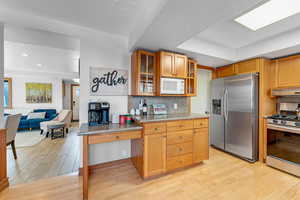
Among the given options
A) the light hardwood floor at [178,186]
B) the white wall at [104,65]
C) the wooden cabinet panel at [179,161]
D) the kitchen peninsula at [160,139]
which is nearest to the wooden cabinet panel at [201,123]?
the kitchen peninsula at [160,139]

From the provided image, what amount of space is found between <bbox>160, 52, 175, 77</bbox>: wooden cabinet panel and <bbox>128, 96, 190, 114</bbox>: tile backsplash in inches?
24.2

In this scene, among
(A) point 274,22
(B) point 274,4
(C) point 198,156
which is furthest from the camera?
(C) point 198,156

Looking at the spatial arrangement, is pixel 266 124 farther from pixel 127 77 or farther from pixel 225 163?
pixel 127 77

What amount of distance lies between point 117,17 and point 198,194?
2728 millimetres

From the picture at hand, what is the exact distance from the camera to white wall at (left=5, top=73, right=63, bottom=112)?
5219 mm

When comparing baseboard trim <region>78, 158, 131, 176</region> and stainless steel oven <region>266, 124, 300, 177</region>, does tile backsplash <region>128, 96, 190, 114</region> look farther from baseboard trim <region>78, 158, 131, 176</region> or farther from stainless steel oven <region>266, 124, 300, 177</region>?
stainless steel oven <region>266, 124, 300, 177</region>

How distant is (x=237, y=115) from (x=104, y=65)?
2.90 meters

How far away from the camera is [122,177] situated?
1.95 metres

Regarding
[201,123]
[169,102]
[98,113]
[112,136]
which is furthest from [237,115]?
[98,113]

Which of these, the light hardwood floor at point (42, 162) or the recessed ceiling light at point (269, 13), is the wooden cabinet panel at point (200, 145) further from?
the light hardwood floor at point (42, 162)

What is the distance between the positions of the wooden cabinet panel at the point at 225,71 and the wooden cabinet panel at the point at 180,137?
196 centimetres

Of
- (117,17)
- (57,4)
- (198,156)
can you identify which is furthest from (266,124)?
(57,4)

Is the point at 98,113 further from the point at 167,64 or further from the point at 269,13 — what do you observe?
the point at 269,13

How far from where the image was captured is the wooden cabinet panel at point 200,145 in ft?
7.25
